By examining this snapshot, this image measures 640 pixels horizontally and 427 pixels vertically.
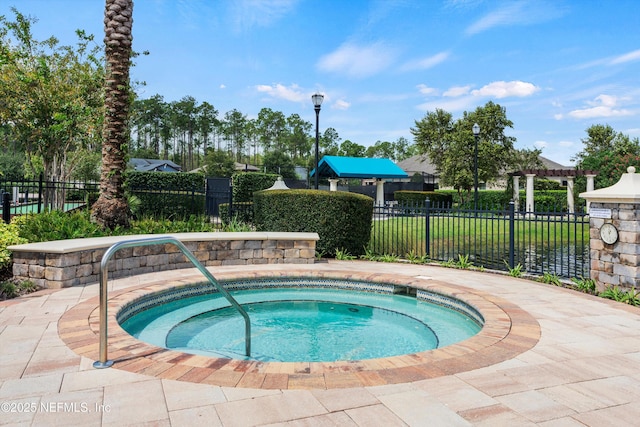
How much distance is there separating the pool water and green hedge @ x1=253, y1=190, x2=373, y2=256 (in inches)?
97.8

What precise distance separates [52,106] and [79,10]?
3.73 m

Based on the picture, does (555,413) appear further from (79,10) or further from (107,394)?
(79,10)

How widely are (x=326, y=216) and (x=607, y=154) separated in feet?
78.9

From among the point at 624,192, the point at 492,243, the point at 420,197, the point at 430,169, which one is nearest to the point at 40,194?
the point at 492,243

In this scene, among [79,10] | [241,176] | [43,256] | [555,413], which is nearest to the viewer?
[555,413]

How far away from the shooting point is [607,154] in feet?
82.7

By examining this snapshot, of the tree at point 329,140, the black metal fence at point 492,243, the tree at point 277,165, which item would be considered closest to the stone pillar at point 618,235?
the black metal fence at point 492,243

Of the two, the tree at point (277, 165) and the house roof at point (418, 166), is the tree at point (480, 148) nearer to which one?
the tree at point (277, 165)

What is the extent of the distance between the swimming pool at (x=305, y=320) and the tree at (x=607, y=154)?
20351 millimetres

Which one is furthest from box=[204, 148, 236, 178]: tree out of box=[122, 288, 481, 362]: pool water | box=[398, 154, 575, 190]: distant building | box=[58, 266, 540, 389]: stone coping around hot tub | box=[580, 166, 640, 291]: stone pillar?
box=[580, 166, 640, 291]: stone pillar

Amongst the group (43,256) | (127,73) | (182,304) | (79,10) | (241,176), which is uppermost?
(79,10)

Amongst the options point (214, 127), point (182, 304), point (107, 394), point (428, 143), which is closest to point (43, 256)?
point (182, 304)

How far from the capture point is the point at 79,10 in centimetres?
1127

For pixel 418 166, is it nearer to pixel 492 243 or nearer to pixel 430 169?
pixel 430 169
